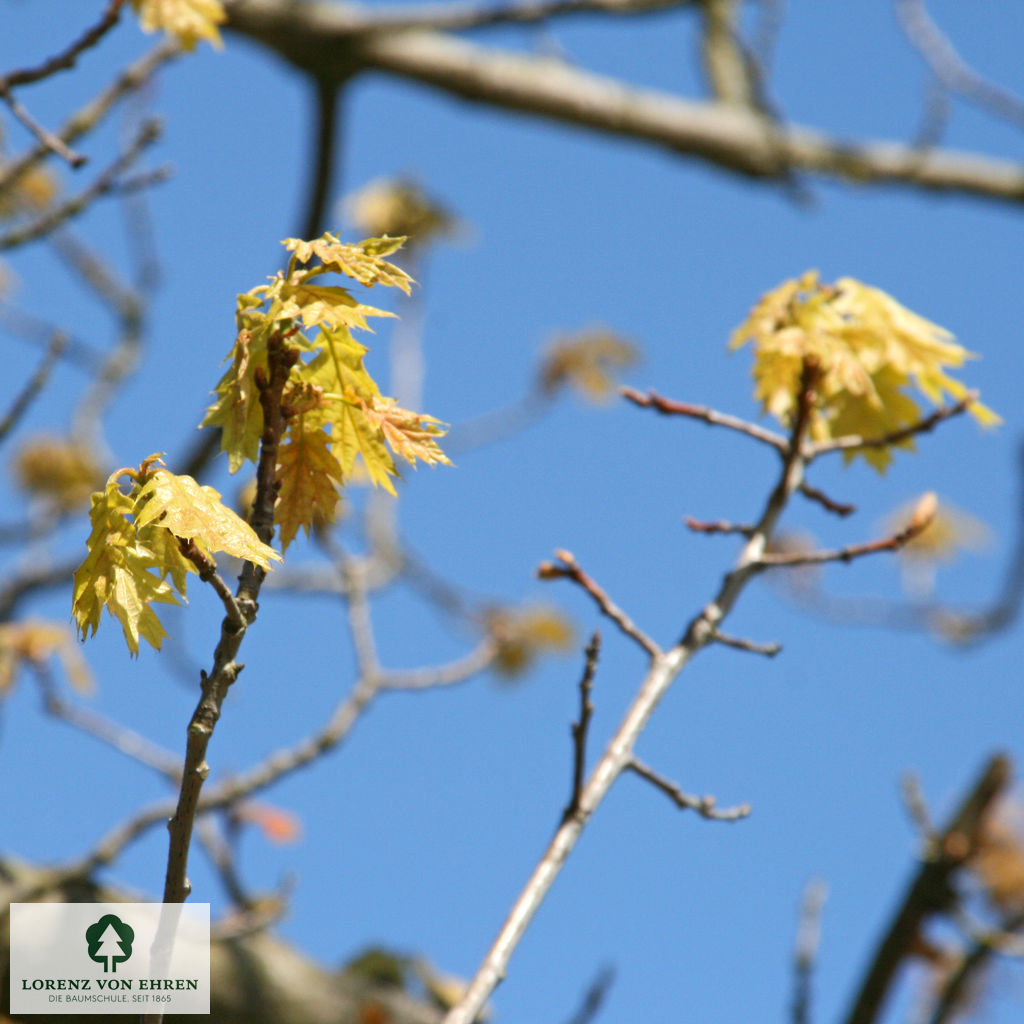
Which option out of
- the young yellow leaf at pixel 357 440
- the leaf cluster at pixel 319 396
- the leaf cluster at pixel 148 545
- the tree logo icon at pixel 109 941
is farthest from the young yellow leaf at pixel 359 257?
the tree logo icon at pixel 109 941

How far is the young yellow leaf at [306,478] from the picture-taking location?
1.46 m

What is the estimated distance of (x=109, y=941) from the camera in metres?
2.25

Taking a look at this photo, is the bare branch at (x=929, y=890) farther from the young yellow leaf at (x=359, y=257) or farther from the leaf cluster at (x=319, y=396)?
the young yellow leaf at (x=359, y=257)

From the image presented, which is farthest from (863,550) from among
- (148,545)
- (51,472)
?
(51,472)

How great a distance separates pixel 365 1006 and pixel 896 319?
2123 mm

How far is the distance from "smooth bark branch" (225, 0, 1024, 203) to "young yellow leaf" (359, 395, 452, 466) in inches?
143

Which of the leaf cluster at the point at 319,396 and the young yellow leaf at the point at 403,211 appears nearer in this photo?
the leaf cluster at the point at 319,396

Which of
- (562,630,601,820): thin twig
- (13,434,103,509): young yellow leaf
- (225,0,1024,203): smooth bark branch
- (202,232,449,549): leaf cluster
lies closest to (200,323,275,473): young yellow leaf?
(202,232,449,549): leaf cluster

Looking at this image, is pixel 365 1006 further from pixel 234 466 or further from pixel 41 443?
pixel 41 443

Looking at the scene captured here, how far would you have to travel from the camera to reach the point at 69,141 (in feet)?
9.99

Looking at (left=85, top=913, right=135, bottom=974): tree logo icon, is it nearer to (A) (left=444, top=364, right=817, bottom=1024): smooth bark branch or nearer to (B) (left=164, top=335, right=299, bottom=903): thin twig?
(A) (left=444, top=364, right=817, bottom=1024): smooth bark branch
